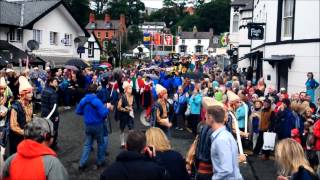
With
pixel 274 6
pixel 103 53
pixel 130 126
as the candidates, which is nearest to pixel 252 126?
pixel 130 126

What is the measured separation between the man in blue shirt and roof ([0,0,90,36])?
30.8m

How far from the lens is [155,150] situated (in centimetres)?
548

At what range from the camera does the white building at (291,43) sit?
16.8 m

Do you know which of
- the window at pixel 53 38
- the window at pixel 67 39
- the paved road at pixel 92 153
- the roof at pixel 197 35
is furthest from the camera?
the roof at pixel 197 35

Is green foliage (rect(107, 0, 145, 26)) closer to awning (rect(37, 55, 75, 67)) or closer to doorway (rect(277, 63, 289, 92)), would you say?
awning (rect(37, 55, 75, 67))

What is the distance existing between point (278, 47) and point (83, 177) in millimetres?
12831

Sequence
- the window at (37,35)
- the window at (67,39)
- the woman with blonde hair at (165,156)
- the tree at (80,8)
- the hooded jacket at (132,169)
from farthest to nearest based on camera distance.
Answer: the tree at (80,8), the window at (67,39), the window at (37,35), the woman with blonde hair at (165,156), the hooded jacket at (132,169)

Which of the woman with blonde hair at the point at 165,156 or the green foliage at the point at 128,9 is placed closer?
the woman with blonde hair at the point at 165,156

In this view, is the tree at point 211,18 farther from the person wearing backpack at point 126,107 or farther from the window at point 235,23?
the person wearing backpack at point 126,107

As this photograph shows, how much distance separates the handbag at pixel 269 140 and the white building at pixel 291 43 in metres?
5.96

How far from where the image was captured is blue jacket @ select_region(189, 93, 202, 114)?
14711 millimetres

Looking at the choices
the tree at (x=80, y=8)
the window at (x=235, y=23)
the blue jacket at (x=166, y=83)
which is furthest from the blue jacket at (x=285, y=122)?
the tree at (x=80, y=8)

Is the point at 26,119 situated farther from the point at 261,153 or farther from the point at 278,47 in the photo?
the point at 278,47

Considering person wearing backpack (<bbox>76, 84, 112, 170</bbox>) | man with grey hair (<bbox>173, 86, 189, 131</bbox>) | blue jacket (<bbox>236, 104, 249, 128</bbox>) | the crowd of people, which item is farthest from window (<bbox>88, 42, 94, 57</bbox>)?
person wearing backpack (<bbox>76, 84, 112, 170</bbox>)
